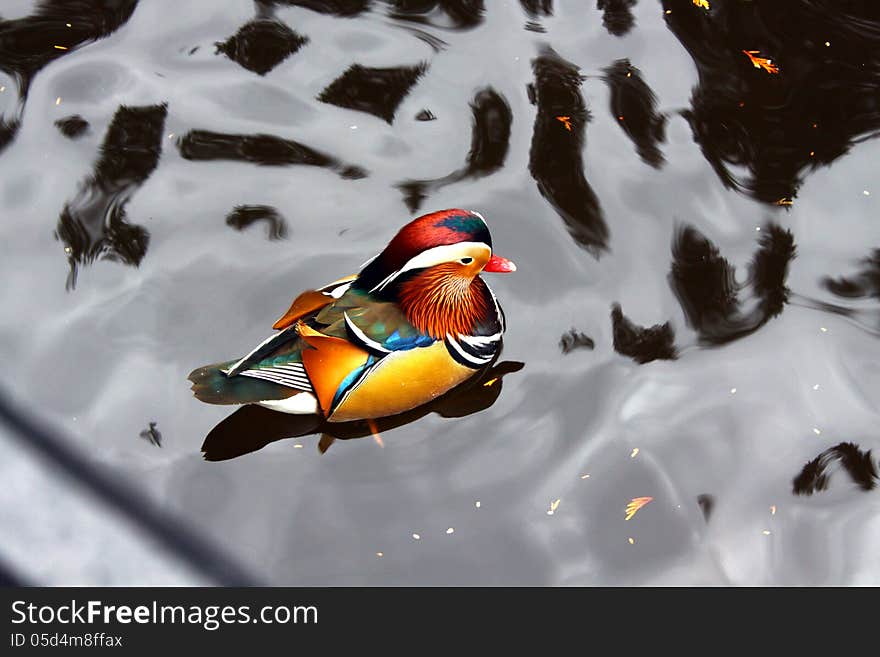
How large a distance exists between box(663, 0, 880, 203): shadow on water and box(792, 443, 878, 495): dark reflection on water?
111 cm

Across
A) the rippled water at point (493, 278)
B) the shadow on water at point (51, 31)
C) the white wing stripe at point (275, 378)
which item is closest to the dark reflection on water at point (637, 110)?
the rippled water at point (493, 278)

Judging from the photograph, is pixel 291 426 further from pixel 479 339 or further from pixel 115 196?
pixel 115 196

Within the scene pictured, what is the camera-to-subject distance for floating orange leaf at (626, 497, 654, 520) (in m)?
3.26

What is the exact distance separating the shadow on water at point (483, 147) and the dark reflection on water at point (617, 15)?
694mm

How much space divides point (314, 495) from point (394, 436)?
33 cm

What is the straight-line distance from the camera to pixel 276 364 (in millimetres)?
3174

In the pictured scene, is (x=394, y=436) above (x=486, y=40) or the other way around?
the other way around

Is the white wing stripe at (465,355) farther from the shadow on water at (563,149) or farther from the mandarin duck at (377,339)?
the shadow on water at (563,149)

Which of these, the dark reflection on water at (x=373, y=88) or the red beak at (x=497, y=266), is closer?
the red beak at (x=497, y=266)

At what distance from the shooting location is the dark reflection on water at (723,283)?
3697mm

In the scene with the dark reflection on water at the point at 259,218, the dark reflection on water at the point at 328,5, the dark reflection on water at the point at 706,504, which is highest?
the dark reflection on water at the point at 328,5

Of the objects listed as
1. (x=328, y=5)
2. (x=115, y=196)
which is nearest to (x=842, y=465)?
(x=115, y=196)
